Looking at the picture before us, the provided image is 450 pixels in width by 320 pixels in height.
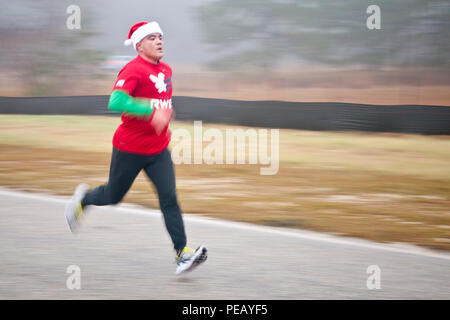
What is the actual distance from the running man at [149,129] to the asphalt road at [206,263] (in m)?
0.38

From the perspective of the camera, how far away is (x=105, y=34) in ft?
61.8

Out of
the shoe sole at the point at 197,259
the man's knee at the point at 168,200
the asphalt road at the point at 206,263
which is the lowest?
the asphalt road at the point at 206,263

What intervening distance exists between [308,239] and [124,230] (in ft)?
5.32

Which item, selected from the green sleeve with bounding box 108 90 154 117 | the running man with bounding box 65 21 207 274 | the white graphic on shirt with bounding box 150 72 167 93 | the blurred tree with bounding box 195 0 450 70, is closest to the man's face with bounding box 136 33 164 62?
the running man with bounding box 65 21 207 274

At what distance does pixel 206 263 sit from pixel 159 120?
47.9 inches

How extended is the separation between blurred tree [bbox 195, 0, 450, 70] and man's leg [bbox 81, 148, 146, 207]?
11.4 meters

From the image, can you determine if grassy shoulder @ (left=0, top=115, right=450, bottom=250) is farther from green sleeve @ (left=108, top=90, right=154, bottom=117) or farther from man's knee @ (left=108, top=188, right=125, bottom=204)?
green sleeve @ (left=108, top=90, right=154, bottom=117)

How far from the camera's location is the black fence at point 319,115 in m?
13.8

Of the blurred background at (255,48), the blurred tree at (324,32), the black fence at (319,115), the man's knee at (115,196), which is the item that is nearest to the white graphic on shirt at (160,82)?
the man's knee at (115,196)

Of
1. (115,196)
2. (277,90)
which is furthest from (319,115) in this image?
(115,196)

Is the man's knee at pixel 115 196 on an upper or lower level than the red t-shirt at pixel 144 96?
lower

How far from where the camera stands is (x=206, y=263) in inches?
199

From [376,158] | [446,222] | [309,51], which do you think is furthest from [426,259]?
[309,51]

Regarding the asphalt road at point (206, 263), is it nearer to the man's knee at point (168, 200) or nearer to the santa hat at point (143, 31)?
the man's knee at point (168, 200)
